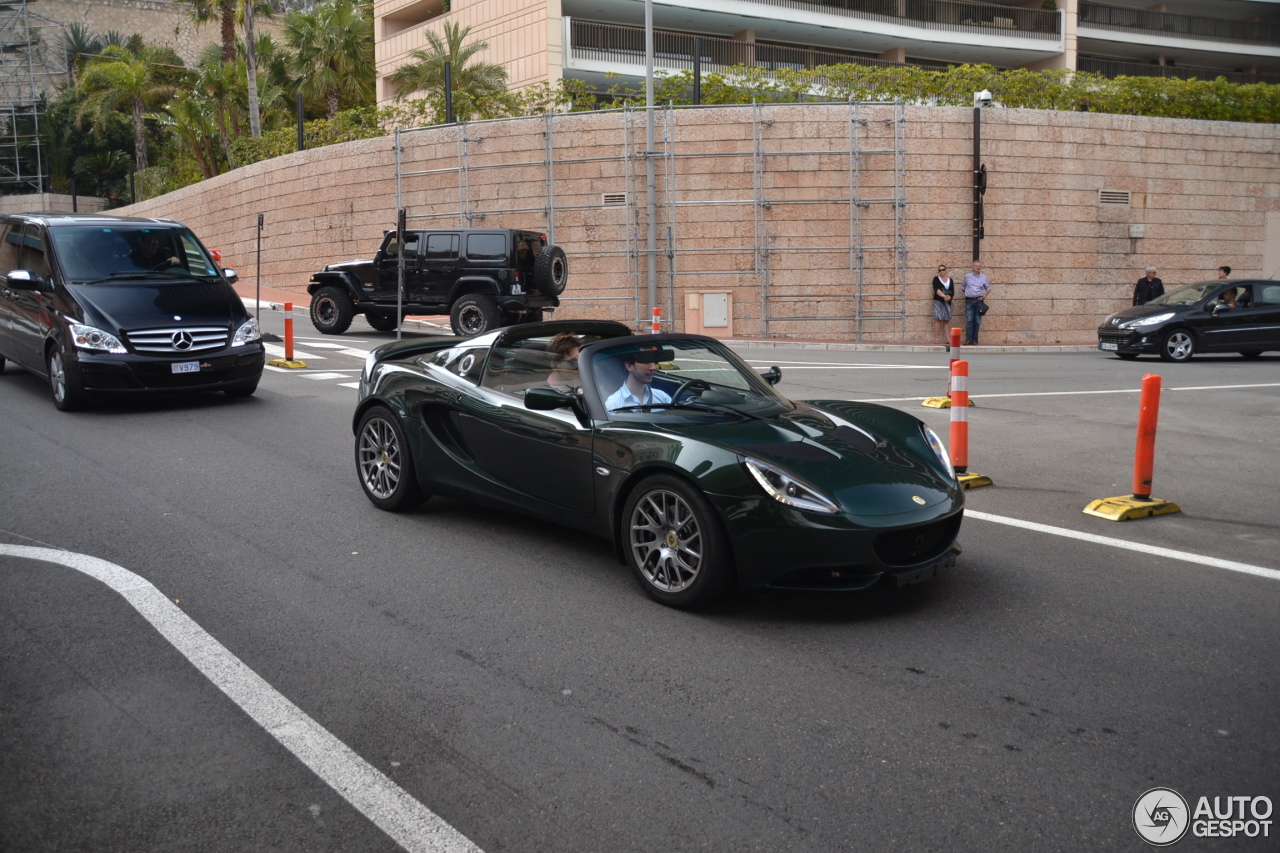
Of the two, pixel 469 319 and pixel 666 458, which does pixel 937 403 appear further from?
pixel 469 319

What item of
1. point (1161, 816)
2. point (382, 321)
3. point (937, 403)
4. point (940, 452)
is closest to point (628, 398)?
point (940, 452)

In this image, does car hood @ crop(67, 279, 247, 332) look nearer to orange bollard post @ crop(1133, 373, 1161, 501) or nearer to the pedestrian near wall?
orange bollard post @ crop(1133, 373, 1161, 501)

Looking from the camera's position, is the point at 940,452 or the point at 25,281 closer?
the point at 940,452

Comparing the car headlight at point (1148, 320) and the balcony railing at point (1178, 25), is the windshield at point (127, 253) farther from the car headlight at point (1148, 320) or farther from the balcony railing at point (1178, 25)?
the balcony railing at point (1178, 25)

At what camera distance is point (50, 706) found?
405 centimetres

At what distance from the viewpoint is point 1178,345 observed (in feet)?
63.2

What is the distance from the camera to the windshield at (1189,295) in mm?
19500

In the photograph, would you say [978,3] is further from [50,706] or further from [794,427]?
[50,706]

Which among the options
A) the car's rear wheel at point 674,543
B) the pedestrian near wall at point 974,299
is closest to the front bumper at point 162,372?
the car's rear wheel at point 674,543

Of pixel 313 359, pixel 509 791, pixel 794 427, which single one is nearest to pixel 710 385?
pixel 794 427

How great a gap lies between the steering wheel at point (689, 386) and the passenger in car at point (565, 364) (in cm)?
51

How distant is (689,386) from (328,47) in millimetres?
41404

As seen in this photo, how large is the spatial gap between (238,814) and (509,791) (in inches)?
31.3

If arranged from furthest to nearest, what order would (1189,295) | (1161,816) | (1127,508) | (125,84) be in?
(125,84) < (1189,295) < (1127,508) < (1161,816)
